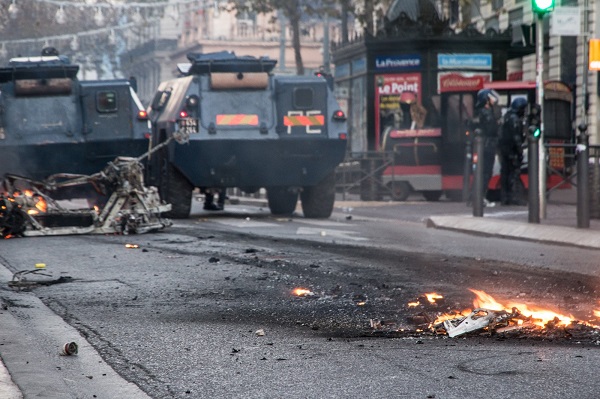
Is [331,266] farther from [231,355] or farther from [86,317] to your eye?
[231,355]

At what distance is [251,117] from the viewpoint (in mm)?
18484

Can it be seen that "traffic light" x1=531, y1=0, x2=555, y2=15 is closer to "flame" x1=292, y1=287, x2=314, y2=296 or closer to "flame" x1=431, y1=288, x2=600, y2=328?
"flame" x1=292, y1=287, x2=314, y2=296

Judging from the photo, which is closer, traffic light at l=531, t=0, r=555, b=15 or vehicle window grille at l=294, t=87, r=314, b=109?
traffic light at l=531, t=0, r=555, b=15

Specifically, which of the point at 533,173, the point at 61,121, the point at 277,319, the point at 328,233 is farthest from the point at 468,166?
the point at 277,319

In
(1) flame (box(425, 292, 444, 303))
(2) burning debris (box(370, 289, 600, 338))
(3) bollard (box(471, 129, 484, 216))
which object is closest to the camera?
(2) burning debris (box(370, 289, 600, 338))

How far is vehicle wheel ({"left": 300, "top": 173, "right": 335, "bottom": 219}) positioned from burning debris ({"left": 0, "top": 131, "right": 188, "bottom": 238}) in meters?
4.49

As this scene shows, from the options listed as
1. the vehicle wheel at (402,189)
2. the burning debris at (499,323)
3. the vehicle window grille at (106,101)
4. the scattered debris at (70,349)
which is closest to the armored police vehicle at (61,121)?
the vehicle window grille at (106,101)

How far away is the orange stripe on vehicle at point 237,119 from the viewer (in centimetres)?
1833

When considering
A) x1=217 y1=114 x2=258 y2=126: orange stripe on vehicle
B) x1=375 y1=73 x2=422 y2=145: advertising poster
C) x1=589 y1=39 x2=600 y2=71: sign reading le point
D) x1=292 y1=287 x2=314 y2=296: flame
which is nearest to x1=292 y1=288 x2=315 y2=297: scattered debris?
x1=292 y1=287 x2=314 y2=296: flame

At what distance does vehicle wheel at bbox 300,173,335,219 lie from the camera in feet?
63.0

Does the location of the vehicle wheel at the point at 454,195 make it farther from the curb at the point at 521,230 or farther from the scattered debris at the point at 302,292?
the scattered debris at the point at 302,292

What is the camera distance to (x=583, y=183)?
1454cm

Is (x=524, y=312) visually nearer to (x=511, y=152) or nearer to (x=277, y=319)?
(x=277, y=319)

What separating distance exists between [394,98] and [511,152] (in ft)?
23.8
